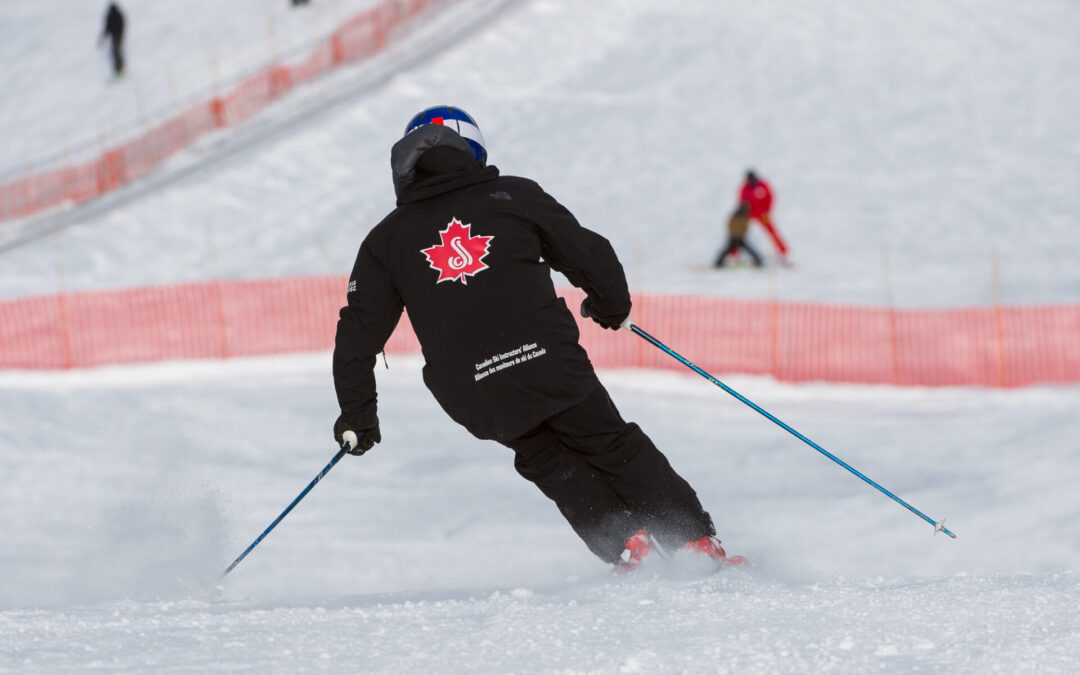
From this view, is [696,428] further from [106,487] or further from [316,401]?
[106,487]

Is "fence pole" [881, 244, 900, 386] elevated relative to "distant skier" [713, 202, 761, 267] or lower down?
lower down

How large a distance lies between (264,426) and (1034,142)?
16.2 m

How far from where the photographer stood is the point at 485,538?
6.15 m

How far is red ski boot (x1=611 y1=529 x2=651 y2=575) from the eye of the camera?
4.10 meters

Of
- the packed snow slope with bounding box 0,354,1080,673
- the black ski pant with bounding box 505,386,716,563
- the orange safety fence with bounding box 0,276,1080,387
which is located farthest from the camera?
the orange safety fence with bounding box 0,276,1080,387

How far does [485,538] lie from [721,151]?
15677mm

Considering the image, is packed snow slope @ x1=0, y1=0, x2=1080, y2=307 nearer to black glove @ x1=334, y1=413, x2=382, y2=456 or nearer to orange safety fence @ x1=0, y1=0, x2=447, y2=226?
orange safety fence @ x1=0, y1=0, x2=447, y2=226

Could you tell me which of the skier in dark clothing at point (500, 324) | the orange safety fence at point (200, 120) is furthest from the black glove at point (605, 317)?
the orange safety fence at point (200, 120)

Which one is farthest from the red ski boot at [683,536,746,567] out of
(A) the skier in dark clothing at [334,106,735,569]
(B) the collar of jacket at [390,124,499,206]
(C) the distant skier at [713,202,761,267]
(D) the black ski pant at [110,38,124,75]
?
(D) the black ski pant at [110,38,124,75]

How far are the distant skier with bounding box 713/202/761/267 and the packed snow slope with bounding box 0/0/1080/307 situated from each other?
33 cm

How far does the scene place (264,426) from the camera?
8.97m

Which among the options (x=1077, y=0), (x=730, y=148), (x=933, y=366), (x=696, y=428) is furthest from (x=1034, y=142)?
(x=696, y=428)

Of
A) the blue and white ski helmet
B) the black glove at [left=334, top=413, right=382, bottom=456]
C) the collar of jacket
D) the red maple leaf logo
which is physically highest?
the blue and white ski helmet

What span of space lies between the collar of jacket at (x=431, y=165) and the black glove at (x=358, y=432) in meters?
0.77
